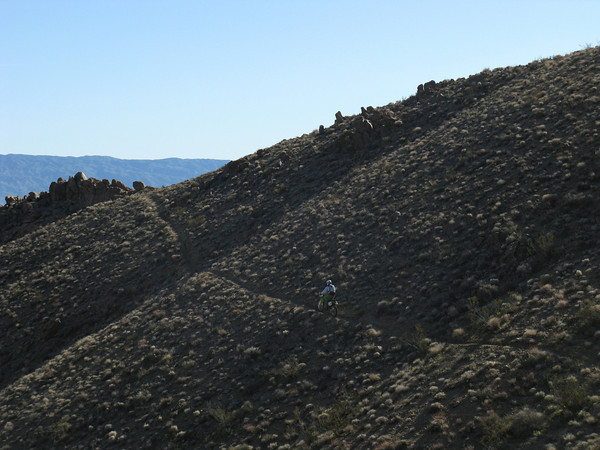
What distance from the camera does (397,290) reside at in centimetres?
2344

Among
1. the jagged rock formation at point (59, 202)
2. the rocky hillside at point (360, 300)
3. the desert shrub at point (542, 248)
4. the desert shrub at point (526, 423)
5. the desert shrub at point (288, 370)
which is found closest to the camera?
the desert shrub at point (526, 423)

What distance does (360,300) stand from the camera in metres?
24.1

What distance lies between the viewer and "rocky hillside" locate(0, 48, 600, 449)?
15.2 meters

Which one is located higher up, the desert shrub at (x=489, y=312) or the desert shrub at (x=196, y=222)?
the desert shrub at (x=196, y=222)

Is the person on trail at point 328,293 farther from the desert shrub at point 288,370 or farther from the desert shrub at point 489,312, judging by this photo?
the desert shrub at point 489,312

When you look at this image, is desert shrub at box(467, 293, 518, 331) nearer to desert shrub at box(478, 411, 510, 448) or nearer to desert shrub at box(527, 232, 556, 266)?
desert shrub at box(527, 232, 556, 266)

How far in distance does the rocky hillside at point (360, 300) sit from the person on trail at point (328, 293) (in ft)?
3.41

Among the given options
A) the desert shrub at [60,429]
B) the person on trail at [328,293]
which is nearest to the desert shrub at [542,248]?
the person on trail at [328,293]

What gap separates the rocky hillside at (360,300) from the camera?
15.2 metres

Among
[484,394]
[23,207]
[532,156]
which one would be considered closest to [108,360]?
[484,394]

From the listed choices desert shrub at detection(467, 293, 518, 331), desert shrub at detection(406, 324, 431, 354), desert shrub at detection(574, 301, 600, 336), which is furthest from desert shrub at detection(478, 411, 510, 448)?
desert shrub at detection(406, 324, 431, 354)

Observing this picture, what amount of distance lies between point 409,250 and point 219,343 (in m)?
10.5

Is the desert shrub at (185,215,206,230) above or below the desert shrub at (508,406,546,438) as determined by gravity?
above

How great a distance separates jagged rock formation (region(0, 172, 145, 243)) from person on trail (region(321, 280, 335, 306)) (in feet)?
129
